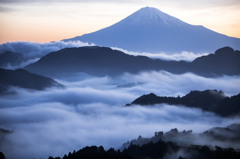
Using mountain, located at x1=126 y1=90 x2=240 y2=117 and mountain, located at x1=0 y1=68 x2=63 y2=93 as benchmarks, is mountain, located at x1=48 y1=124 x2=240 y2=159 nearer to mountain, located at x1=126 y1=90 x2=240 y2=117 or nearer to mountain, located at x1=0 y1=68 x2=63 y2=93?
mountain, located at x1=126 y1=90 x2=240 y2=117

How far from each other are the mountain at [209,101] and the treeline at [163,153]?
1590 inches

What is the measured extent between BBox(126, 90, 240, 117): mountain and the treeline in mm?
40389

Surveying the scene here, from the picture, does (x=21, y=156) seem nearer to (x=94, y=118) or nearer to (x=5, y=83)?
(x=94, y=118)

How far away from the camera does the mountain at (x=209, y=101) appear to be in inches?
4277

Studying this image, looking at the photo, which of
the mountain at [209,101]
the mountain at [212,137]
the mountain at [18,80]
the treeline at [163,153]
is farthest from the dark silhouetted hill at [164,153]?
the mountain at [18,80]

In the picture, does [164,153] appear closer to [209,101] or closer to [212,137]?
[212,137]

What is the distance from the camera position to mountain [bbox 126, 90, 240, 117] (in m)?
109

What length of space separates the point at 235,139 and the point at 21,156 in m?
60.5

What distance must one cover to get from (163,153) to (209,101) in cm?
5672

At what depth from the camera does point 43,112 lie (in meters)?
175

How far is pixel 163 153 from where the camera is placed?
70500 mm

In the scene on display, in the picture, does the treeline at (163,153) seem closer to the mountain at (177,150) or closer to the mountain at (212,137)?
the mountain at (177,150)

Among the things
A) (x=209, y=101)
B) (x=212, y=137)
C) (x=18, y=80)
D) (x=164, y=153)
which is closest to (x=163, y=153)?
(x=164, y=153)

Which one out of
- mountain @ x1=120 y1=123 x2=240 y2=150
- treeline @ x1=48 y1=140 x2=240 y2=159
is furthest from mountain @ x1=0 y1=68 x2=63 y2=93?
treeline @ x1=48 y1=140 x2=240 y2=159
